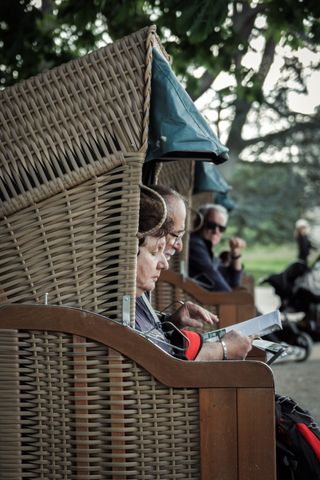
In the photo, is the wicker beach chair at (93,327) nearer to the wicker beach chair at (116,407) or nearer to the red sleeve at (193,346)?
the wicker beach chair at (116,407)

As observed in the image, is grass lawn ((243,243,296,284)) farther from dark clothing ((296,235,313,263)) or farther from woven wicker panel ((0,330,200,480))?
woven wicker panel ((0,330,200,480))

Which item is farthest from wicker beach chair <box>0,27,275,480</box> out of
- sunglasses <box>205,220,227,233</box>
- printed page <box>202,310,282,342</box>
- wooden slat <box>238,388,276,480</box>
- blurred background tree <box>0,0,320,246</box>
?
sunglasses <box>205,220,227,233</box>

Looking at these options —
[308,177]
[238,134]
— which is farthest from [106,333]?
[308,177]

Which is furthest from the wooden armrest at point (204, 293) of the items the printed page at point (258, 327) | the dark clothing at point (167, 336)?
the printed page at point (258, 327)

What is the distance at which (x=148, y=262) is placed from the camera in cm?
327

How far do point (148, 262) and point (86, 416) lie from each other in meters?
0.74

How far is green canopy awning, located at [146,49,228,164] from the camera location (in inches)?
113

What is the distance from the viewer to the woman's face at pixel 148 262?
3.25 m

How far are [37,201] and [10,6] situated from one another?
186 inches

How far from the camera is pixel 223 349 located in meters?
3.16

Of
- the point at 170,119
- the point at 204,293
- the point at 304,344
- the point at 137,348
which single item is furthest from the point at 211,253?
the point at 137,348

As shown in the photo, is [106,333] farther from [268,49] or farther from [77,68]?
[268,49]

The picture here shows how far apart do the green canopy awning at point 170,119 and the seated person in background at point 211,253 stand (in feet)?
12.0

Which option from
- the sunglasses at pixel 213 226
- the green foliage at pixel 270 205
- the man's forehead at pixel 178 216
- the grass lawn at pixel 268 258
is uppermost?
the grass lawn at pixel 268 258
